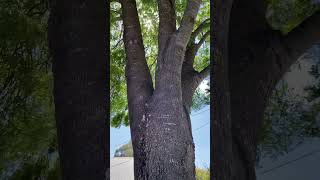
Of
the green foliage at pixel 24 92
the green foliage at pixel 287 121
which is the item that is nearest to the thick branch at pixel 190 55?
the green foliage at pixel 287 121

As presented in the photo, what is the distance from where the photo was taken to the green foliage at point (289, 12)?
4397mm

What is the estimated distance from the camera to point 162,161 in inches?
213

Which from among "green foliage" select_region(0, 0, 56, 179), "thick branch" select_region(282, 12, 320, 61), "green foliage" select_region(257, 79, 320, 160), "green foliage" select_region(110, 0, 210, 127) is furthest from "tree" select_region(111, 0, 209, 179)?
"green foliage" select_region(110, 0, 210, 127)

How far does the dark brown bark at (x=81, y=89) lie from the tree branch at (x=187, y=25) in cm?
330

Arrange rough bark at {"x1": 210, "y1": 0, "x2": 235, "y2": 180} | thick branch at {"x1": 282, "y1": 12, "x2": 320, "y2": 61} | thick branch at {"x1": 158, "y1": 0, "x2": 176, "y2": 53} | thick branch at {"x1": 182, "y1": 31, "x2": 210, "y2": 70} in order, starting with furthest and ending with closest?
thick branch at {"x1": 182, "y1": 31, "x2": 210, "y2": 70}
thick branch at {"x1": 158, "y1": 0, "x2": 176, "y2": 53}
thick branch at {"x1": 282, "y1": 12, "x2": 320, "y2": 61}
rough bark at {"x1": 210, "y1": 0, "x2": 235, "y2": 180}

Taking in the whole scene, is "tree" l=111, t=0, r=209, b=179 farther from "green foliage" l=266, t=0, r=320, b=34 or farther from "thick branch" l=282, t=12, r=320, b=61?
"thick branch" l=282, t=12, r=320, b=61

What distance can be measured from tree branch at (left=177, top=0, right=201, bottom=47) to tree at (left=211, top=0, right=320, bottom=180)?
6.96 ft

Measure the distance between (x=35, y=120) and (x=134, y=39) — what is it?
131 inches

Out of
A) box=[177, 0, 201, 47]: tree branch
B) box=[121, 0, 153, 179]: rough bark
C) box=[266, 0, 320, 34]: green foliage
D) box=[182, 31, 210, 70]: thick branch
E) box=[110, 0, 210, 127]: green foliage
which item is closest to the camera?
box=[266, 0, 320, 34]: green foliage

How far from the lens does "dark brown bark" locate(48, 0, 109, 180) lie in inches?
112

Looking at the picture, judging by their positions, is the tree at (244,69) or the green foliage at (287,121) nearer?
the tree at (244,69)

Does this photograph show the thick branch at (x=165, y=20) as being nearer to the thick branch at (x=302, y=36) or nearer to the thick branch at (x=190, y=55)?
the thick branch at (x=190, y=55)

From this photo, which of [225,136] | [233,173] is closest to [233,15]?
[225,136]

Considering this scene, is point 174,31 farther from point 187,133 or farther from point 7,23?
point 7,23
